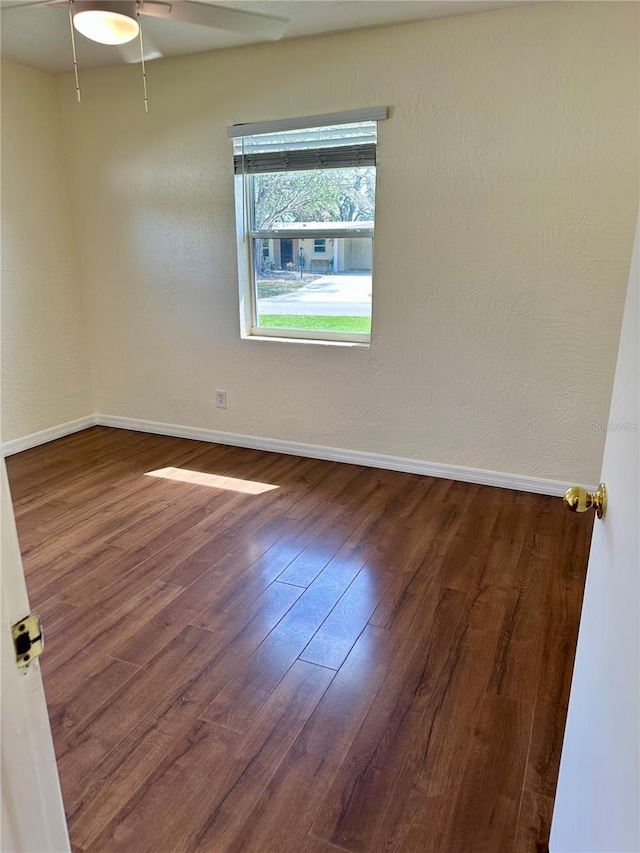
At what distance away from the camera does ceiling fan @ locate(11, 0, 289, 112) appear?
188 centimetres

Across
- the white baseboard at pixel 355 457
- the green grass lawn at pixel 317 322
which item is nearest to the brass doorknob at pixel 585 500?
the white baseboard at pixel 355 457

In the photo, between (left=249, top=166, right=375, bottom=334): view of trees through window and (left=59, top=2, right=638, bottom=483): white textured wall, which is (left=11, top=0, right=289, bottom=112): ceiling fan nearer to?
(left=59, top=2, right=638, bottom=483): white textured wall

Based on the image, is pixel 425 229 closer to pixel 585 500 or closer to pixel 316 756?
pixel 585 500

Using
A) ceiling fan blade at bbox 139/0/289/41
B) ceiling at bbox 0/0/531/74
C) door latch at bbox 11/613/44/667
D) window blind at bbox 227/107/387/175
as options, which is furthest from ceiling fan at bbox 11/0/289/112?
door latch at bbox 11/613/44/667

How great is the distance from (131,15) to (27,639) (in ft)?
6.92

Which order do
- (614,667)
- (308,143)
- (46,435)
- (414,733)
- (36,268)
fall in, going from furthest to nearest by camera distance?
(46,435)
(36,268)
(308,143)
(414,733)
(614,667)

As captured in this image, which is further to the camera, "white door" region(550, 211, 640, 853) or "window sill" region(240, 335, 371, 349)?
"window sill" region(240, 335, 371, 349)

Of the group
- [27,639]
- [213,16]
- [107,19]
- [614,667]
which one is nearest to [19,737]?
[27,639]

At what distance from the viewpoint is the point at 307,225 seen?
3506 millimetres

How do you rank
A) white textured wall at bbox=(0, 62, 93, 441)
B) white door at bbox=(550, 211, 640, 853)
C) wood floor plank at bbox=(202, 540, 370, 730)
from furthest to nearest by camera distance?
white textured wall at bbox=(0, 62, 93, 441) < wood floor plank at bbox=(202, 540, 370, 730) < white door at bbox=(550, 211, 640, 853)

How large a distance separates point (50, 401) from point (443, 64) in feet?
11.0

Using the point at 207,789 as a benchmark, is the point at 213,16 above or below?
above

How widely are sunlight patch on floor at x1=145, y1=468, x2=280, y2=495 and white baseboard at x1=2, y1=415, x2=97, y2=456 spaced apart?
3.54 ft

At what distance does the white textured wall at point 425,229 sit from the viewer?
2.72 meters
